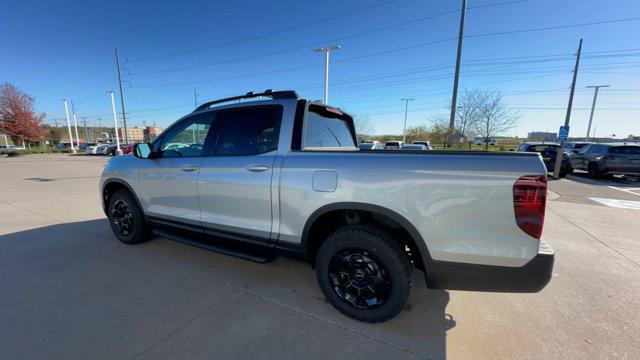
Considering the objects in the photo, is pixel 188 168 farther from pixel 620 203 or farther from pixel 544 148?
pixel 544 148

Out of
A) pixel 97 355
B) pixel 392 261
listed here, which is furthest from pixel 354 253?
pixel 97 355

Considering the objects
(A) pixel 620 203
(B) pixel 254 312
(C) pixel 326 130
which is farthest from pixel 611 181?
(B) pixel 254 312

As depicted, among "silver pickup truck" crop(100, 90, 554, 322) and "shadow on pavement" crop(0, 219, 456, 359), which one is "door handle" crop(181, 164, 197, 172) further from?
"shadow on pavement" crop(0, 219, 456, 359)

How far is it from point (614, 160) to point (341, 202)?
14.5 m

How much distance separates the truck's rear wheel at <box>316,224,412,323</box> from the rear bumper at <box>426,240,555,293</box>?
9.6 inches

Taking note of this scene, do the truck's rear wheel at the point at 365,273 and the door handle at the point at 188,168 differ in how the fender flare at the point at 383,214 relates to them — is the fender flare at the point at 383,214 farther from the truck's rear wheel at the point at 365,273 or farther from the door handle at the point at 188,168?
the door handle at the point at 188,168

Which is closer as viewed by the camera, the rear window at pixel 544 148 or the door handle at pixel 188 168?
the door handle at pixel 188 168

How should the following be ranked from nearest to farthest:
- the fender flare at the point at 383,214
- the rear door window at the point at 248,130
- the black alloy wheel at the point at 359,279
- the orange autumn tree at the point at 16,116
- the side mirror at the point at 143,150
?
the fender flare at the point at 383,214, the black alloy wheel at the point at 359,279, the rear door window at the point at 248,130, the side mirror at the point at 143,150, the orange autumn tree at the point at 16,116

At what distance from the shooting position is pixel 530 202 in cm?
181

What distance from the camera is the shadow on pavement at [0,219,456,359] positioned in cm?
211

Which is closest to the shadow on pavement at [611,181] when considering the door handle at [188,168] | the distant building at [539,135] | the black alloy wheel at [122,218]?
the door handle at [188,168]

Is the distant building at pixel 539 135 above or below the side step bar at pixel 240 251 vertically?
above

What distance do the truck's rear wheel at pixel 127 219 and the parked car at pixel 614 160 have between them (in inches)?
619

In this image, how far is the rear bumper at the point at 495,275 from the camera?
6.16ft
